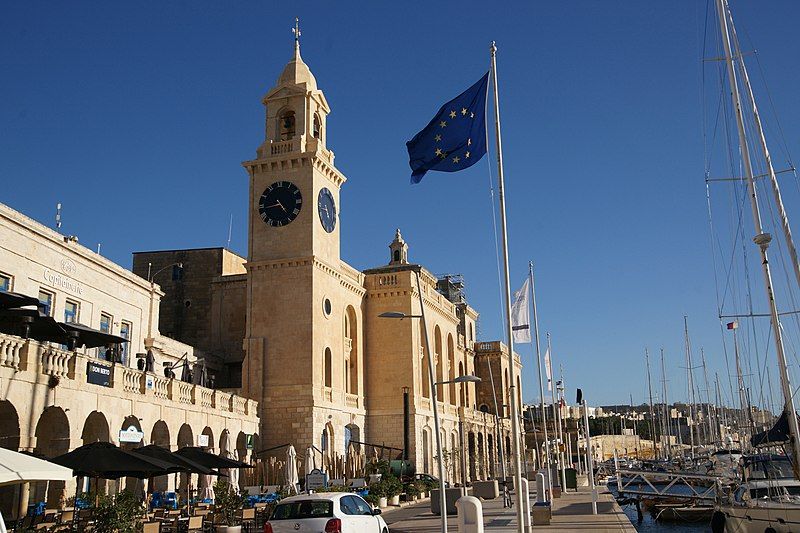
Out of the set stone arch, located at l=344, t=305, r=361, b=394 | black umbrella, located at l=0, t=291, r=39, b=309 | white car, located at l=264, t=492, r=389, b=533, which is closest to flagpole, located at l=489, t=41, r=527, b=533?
white car, located at l=264, t=492, r=389, b=533

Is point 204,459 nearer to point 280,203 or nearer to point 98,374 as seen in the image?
point 98,374

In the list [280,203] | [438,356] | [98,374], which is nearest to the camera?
[98,374]

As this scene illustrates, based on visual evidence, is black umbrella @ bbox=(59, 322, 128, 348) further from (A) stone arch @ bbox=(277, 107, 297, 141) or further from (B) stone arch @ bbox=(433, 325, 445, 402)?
(B) stone arch @ bbox=(433, 325, 445, 402)

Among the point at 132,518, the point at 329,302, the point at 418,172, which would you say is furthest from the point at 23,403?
the point at 329,302

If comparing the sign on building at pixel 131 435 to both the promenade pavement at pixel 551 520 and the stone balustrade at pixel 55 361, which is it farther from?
the promenade pavement at pixel 551 520

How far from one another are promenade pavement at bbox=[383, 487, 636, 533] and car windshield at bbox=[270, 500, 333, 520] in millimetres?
8801

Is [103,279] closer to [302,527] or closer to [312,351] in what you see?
[312,351]

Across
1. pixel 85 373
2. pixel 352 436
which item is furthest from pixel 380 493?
pixel 85 373

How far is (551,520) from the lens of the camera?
87.8ft

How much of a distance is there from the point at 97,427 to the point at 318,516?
13.3 meters

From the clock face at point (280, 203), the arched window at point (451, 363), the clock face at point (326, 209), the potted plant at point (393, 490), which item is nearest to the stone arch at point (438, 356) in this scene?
the arched window at point (451, 363)

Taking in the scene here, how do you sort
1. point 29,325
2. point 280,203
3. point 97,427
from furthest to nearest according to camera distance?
point 280,203 < point 97,427 < point 29,325

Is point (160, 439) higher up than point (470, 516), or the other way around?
point (160, 439)

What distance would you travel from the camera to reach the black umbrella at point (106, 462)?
18.1 metres
